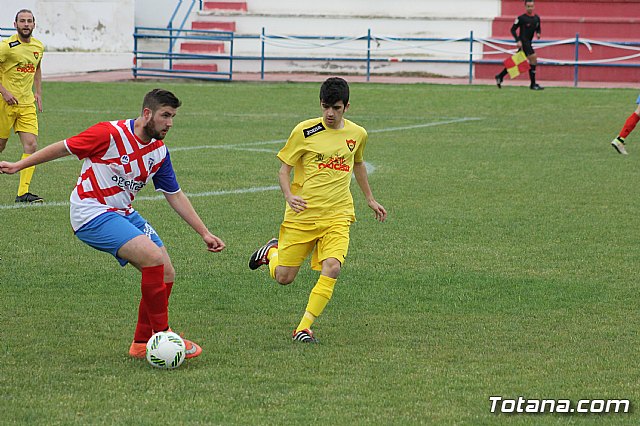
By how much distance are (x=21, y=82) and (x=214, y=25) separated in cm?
1924

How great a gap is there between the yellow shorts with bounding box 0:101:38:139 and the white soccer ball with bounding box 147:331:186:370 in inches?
265

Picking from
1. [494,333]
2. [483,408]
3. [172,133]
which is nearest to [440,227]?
[494,333]

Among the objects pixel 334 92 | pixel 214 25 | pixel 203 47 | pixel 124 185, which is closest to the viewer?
pixel 124 185

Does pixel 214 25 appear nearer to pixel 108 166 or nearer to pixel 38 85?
pixel 38 85

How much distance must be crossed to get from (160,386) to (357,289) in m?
2.69

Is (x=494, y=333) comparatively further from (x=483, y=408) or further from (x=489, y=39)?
(x=489, y=39)

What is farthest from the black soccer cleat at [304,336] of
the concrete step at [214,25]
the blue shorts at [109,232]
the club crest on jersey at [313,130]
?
the concrete step at [214,25]

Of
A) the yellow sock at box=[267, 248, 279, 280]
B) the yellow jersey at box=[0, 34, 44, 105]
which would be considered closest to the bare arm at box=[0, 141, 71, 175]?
the yellow sock at box=[267, 248, 279, 280]

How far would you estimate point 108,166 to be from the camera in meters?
6.15

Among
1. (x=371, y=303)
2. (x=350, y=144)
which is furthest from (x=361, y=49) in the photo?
(x=350, y=144)

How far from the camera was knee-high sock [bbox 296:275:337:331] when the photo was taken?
6.65 metres

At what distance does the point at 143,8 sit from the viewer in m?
32.6

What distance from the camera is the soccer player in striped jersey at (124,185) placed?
6051 mm

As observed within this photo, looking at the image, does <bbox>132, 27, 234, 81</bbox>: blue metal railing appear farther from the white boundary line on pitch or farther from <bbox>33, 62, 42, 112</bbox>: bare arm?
<bbox>33, 62, 42, 112</bbox>: bare arm
